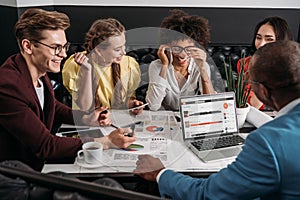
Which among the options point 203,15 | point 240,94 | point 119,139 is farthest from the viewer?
point 203,15

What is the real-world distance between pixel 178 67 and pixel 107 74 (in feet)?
1.07

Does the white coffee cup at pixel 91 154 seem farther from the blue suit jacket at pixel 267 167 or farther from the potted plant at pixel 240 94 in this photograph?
the potted plant at pixel 240 94

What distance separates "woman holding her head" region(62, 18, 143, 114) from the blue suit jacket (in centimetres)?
70

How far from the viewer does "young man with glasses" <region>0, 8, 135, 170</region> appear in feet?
4.66

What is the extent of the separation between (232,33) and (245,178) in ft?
8.56

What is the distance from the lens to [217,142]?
1.52m

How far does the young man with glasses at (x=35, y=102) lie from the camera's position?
1.42 m

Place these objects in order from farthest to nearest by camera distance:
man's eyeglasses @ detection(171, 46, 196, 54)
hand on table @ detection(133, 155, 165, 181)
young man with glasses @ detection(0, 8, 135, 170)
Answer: man's eyeglasses @ detection(171, 46, 196, 54) < young man with glasses @ detection(0, 8, 135, 170) < hand on table @ detection(133, 155, 165, 181)

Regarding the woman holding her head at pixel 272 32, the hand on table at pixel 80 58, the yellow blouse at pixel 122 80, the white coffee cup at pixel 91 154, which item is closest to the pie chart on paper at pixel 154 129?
the yellow blouse at pixel 122 80

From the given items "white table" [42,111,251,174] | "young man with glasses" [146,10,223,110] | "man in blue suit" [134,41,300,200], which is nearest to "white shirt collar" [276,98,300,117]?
"man in blue suit" [134,41,300,200]

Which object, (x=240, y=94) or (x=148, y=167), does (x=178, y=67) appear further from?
(x=148, y=167)

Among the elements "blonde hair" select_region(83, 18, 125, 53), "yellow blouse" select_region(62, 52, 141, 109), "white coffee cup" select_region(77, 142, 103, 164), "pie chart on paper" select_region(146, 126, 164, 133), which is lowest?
"pie chart on paper" select_region(146, 126, 164, 133)

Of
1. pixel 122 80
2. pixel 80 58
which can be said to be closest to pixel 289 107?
pixel 122 80

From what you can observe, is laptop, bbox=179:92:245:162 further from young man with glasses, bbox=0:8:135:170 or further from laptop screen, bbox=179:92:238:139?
young man with glasses, bbox=0:8:135:170
